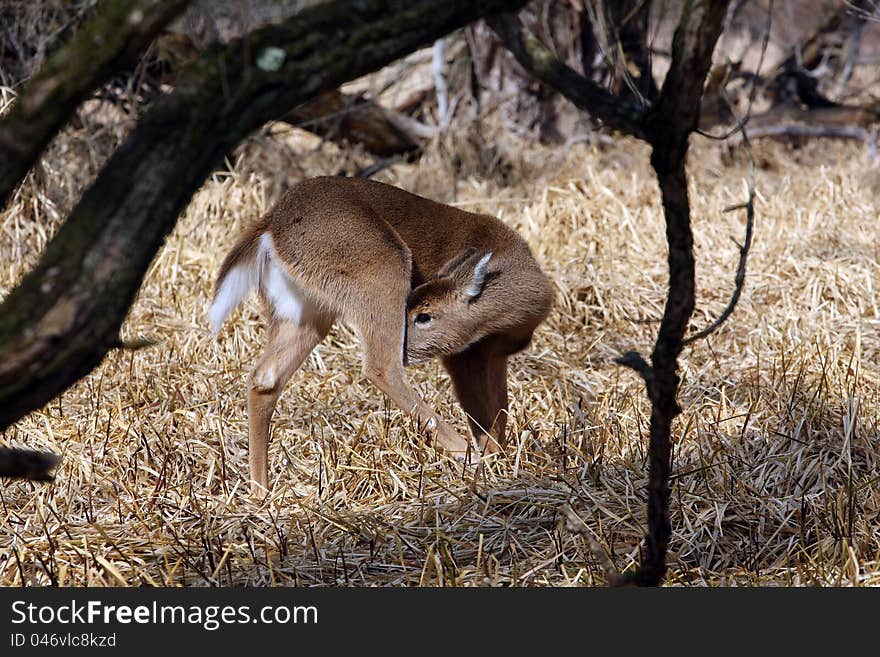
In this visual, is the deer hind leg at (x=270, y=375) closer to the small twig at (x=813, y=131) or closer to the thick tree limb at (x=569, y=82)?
the thick tree limb at (x=569, y=82)

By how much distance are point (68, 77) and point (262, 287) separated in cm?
272

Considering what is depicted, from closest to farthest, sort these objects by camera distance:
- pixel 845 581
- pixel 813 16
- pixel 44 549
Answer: pixel 845 581, pixel 44 549, pixel 813 16

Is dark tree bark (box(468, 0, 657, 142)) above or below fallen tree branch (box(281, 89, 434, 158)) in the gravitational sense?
above

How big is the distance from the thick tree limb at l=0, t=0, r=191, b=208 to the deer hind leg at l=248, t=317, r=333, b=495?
7.70ft

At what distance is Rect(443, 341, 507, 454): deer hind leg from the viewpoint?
4730mm

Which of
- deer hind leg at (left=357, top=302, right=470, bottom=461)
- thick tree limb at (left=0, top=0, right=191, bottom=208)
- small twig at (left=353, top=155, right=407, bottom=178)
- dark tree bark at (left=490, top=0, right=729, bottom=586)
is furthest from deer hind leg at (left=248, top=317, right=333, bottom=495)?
small twig at (left=353, top=155, right=407, bottom=178)

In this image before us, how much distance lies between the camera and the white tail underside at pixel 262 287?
4.66 metres

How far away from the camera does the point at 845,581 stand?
3.28 m

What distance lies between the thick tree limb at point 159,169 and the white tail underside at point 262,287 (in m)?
2.51

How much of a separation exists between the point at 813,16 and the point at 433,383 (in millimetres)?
8415

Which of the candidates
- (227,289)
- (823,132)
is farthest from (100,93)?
(823,132)

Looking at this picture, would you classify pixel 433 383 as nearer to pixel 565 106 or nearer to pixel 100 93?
pixel 100 93

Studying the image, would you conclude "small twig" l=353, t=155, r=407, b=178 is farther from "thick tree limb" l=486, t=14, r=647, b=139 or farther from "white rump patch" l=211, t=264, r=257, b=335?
"thick tree limb" l=486, t=14, r=647, b=139

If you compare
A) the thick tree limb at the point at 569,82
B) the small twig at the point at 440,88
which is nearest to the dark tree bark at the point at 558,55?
the small twig at the point at 440,88
